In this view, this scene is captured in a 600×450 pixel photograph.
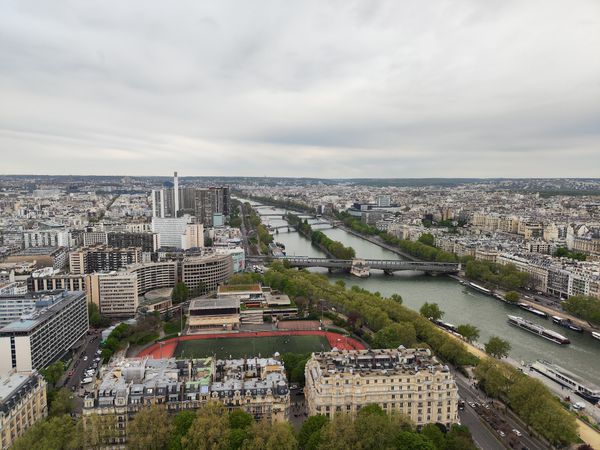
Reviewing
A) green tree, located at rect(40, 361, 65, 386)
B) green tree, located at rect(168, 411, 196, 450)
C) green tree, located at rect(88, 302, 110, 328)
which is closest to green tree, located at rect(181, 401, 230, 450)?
green tree, located at rect(168, 411, 196, 450)

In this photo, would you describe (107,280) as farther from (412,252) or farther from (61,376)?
(412,252)

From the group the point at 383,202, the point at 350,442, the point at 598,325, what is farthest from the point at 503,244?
the point at 383,202

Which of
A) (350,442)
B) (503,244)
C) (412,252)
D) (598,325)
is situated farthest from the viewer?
(412,252)

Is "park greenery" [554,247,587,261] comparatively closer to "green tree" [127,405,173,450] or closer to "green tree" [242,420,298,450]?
"green tree" [242,420,298,450]

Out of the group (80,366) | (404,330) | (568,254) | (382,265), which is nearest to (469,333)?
(404,330)

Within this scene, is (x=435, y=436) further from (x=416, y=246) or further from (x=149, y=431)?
(x=416, y=246)

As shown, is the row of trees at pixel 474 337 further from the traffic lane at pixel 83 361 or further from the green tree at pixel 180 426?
the traffic lane at pixel 83 361
